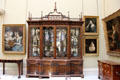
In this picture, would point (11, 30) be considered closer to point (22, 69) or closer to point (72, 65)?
point (22, 69)

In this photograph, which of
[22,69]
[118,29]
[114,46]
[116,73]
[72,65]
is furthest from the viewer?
[22,69]

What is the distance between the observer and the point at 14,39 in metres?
7.44

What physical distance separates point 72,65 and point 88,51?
1.28m

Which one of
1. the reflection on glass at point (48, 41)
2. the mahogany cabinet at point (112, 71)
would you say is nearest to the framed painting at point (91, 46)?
the reflection on glass at point (48, 41)

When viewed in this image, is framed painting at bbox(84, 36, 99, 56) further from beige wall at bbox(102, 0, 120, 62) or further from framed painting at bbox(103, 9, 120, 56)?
framed painting at bbox(103, 9, 120, 56)

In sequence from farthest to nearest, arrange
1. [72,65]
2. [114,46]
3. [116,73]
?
[72,65], [114,46], [116,73]

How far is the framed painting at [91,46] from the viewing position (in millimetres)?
7469

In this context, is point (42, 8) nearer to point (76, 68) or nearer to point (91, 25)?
point (91, 25)

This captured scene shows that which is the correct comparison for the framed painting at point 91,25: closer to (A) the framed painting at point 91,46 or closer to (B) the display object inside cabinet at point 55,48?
(A) the framed painting at point 91,46

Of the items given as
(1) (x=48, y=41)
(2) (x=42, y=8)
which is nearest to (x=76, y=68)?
(1) (x=48, y=41)

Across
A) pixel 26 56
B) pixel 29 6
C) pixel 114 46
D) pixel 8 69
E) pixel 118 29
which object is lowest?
pixel 8 69

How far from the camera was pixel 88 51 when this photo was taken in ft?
24.5

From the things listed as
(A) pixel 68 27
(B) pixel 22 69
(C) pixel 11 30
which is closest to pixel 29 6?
(C) pixel 11 30

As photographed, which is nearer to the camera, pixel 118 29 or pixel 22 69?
pixel 118 29
